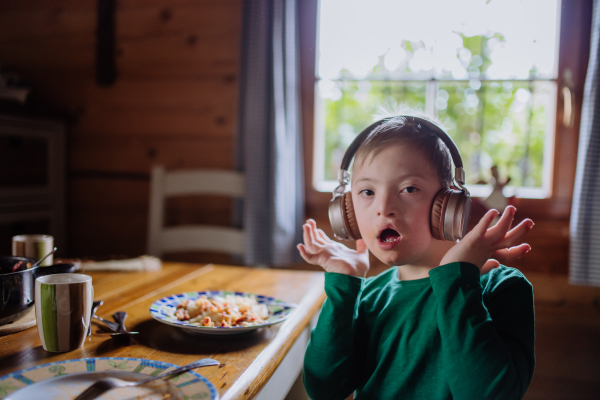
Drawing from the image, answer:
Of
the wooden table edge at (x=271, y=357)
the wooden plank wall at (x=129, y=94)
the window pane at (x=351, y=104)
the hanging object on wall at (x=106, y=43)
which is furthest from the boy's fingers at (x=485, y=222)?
the hanging object on wall at (x=106, y=43)

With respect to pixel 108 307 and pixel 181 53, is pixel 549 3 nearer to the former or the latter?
pixel 108 307

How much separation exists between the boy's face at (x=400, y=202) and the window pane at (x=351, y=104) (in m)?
1.13

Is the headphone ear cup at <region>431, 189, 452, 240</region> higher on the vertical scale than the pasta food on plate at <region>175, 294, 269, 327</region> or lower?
higher

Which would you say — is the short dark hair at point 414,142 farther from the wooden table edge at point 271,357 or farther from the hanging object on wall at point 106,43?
the hanging object on wall at point 106,43

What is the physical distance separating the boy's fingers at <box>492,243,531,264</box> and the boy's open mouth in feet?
0.40

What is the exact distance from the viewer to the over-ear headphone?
0.56 m

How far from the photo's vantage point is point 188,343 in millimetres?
709

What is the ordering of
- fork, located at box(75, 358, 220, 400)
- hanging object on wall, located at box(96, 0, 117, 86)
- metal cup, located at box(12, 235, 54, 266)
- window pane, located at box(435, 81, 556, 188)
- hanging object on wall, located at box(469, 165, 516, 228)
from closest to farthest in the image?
fork, located at box(75, 358, 220, 400)
hanging object on wall, located at box(469, 165, 516, 228)
metal cup, located at box(12, 235, 54, 266)
window pane, located at box(435, 81, 556, 188)
hanging object on wall, located at box(96, 0, 117, 86)

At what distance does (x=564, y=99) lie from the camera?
1641 millimetres

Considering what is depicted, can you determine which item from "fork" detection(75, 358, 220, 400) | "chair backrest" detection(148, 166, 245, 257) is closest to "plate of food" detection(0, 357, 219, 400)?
"fork" detection(75, 358, 220, 400)

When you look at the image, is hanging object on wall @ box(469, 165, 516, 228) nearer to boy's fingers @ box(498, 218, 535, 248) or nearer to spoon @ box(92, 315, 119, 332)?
boy's fingers @ box(498, 218, 535, 248)

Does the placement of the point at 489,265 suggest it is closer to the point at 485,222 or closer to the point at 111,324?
the point at 485,222

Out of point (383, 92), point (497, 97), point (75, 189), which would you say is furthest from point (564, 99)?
point (75, 189)

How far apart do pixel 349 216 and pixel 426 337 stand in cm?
19
